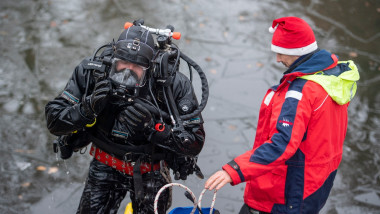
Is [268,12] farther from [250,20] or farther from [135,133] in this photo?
[135,133]

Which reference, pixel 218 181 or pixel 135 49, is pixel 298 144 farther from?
pixel 135 49

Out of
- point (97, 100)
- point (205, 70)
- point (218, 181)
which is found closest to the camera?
point (218, 181)

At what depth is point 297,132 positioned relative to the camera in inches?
107

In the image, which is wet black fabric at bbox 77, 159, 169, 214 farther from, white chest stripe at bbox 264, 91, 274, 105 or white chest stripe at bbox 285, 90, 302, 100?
white chest stripe at bbox 285, 90, 302, 100

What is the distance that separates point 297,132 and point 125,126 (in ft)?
4.14

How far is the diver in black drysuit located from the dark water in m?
1.30

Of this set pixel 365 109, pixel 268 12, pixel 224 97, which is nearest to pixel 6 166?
pixel 224 97

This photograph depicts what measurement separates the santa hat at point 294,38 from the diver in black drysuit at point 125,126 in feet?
2.58

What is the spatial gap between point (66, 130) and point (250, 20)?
554cm

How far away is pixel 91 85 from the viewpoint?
3.21m

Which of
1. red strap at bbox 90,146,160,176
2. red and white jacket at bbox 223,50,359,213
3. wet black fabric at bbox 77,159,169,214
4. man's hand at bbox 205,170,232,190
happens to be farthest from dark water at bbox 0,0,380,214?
man's hand at bbox 205,170,232,190

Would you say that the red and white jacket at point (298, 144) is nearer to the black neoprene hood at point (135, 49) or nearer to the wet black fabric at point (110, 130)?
the wet black fabric at point (110, 130)

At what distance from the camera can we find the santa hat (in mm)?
2924

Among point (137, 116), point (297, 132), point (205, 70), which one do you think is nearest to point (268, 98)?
point (297, 132)
